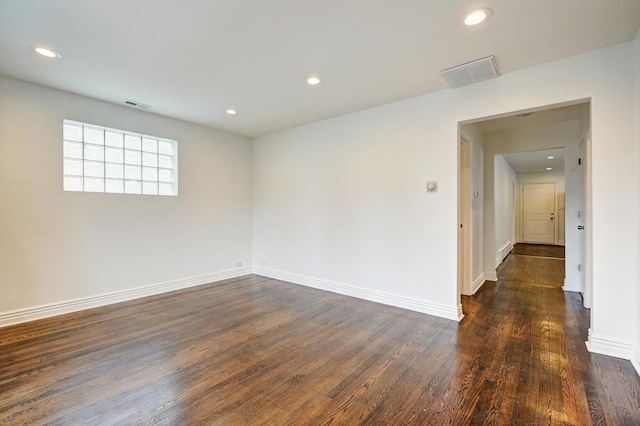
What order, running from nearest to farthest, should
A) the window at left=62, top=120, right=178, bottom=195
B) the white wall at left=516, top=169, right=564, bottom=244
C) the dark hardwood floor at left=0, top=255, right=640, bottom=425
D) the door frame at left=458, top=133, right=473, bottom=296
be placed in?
1. the dark hardwood floor at left=0, top=255, right=640, bottom=425
2. the window at left=62, top=120, right=178, bottom=195
3. the door frame at left=458, top=133, right=473, bottom=296
4. the white wall at left=516, top=169, right=564, bottom=244

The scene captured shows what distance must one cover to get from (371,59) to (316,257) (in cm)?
291

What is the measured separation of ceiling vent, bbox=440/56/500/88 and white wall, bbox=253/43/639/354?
5.0 inches

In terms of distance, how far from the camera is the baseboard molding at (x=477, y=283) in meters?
4.23

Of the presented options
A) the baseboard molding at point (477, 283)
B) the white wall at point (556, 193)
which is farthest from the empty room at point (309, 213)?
the white wall at point (556, 193)

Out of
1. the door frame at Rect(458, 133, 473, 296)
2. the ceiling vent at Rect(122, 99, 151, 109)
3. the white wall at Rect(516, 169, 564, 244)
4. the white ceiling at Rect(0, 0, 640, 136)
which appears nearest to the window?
the ceiling vent at Rect(122, 99, 151, 109)

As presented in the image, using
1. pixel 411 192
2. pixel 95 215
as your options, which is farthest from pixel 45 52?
pixel 411 192

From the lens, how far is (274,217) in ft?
17.0

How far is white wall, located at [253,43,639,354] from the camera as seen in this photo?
2396 mm

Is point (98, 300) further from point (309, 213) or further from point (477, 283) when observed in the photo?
point (477, 283)

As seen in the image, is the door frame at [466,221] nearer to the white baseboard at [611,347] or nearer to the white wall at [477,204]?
the white wall at [477,204]

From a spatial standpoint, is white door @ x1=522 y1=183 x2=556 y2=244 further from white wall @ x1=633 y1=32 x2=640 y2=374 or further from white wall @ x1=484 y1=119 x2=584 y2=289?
white wall @ x1=633 y1=32 x2=640 y2=374

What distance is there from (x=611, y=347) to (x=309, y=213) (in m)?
3.60

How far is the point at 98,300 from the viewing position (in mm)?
3658

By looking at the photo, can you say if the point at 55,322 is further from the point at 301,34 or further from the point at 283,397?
the point at 301,34
